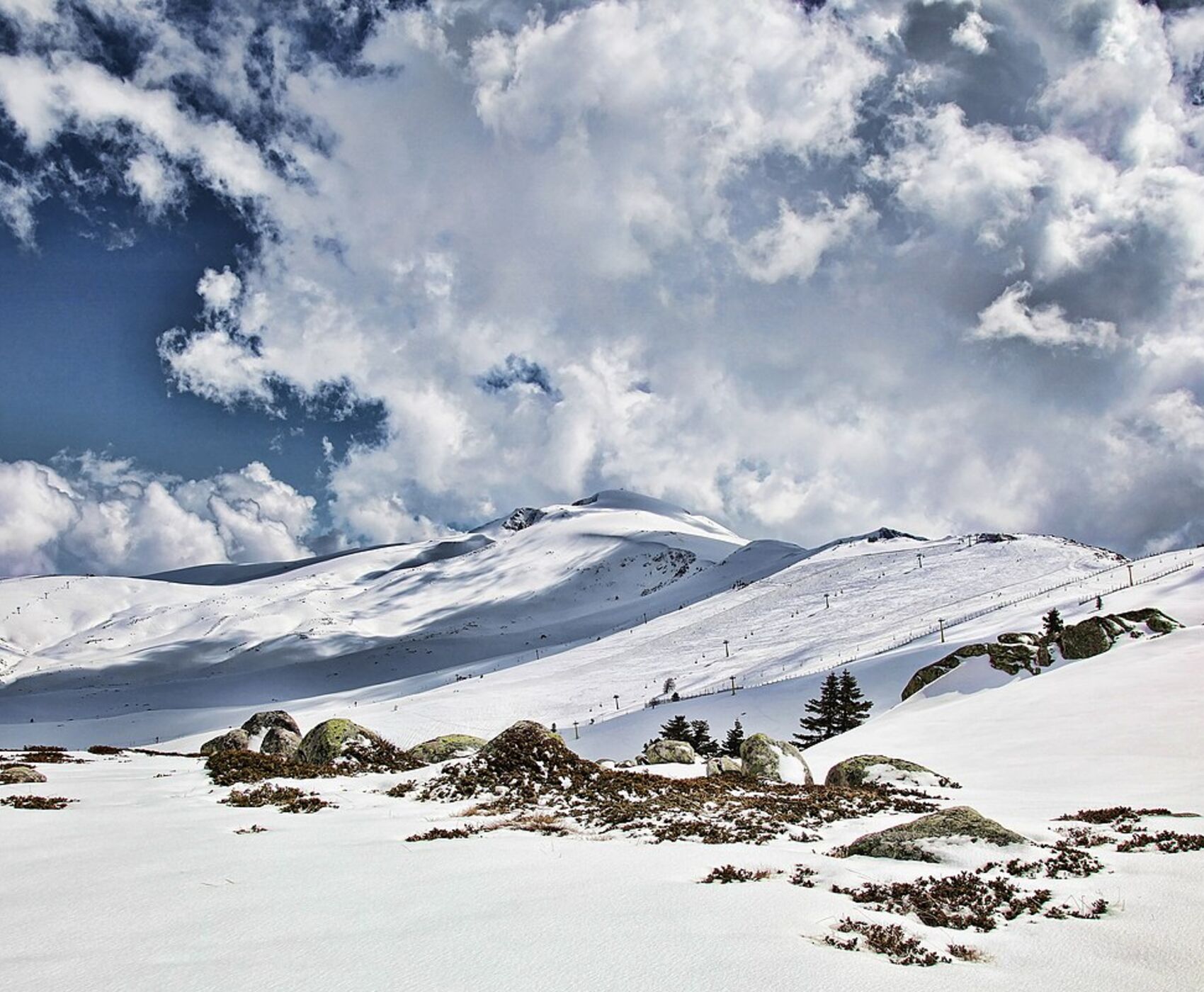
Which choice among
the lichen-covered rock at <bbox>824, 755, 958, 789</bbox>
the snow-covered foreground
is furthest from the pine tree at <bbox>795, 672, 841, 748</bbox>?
the snow-covered foreground

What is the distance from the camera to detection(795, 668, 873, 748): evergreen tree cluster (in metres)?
48.1

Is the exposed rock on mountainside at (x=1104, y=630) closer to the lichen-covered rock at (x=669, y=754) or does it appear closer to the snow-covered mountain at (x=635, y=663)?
the snow-covered mountain at (x=635, y=663)

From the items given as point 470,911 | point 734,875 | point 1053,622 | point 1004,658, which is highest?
point 470,911

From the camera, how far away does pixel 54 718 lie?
10956cm

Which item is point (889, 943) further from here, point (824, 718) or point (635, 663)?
point (635, 663)

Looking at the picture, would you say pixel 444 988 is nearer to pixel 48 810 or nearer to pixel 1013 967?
pixel 1013 967

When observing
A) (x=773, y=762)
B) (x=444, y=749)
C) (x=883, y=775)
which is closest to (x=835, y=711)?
(x=773, y=762)

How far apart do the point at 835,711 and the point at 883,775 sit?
1220 inches

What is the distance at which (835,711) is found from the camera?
48.9m

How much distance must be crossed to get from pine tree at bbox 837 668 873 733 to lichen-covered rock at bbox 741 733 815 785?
90.8ft

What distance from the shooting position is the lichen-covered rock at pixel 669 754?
23.8m

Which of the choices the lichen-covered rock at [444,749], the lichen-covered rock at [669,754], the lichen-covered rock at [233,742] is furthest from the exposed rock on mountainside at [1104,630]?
the lichen-covered rock at [233,742]

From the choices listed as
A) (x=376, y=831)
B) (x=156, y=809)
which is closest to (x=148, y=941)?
(x=376, y=831)

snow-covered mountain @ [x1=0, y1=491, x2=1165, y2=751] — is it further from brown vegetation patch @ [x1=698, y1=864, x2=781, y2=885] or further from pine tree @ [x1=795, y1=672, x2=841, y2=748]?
brown vegetation patch @ [x1=698, y1=864, x2=781, y2=885]
